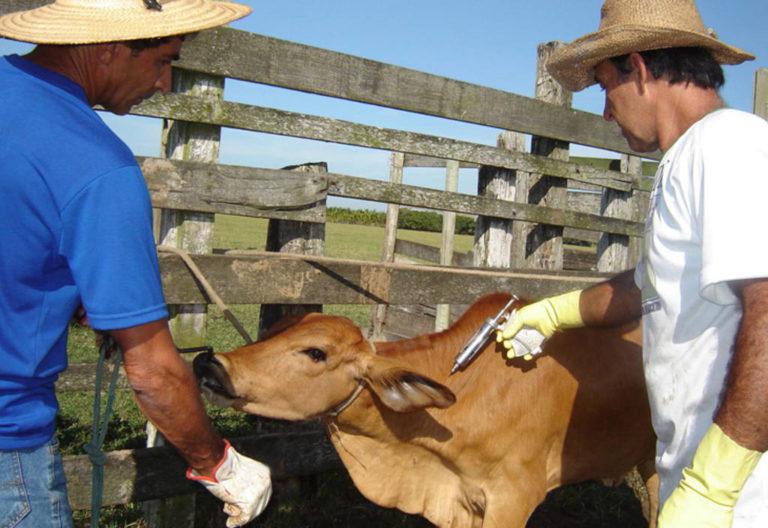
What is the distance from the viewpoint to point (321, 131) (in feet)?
13.2

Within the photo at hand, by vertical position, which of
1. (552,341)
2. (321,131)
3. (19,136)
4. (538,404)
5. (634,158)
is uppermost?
(634,158)

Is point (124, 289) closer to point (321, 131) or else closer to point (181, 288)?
point (181, 288)

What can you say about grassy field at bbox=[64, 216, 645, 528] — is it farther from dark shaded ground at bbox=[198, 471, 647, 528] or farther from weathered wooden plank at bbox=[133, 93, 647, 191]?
weathered wooden plank at bbox=[133, 93, 647, 191]

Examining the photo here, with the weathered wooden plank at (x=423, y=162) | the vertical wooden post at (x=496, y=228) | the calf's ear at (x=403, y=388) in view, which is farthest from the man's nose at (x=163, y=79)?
the weathered wooden plank at (x=423, y=162)

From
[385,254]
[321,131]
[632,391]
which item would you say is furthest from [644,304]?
[385,254]

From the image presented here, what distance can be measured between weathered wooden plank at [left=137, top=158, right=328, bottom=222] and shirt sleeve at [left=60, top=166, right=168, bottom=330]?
5.34 ft

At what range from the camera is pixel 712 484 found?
1703 millimetres

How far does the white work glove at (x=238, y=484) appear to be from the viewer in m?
2.11

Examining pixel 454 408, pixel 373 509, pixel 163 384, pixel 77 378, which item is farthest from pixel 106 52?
pixel 373 509

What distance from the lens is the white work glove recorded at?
211 cm

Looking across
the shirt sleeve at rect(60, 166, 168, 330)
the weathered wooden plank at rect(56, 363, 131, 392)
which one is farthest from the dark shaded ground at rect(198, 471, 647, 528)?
the shirt sleeve at rect(60, 166, 168, 330)

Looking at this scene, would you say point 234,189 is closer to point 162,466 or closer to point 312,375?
point 312,375

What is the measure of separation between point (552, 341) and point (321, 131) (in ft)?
5.57

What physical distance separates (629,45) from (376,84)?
86.7 inches
